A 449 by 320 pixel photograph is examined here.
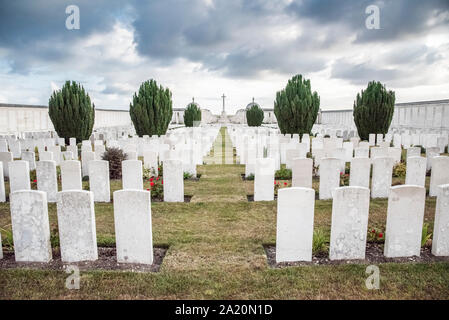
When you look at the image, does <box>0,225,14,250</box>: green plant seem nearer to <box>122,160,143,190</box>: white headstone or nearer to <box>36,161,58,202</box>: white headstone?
<box>36,161,58,202</box>: white headstone

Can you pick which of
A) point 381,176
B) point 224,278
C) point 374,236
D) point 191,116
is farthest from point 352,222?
point 191,116

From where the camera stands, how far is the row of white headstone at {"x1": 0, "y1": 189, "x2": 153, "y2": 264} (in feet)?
12.5

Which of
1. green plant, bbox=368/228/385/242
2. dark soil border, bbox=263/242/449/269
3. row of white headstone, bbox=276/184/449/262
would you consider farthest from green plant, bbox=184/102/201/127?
row of white headstone, bbox=276/184/449/262

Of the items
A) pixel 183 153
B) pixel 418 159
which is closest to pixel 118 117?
pixel 183 153

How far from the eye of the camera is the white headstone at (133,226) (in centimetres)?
383

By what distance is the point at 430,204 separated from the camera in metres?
6.52

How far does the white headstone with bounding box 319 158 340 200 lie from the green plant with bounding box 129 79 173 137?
12.4m

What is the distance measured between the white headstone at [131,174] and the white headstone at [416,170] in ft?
19.9

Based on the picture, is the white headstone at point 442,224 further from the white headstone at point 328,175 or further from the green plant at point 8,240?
the green plant at point 8,240

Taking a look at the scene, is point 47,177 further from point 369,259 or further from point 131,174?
point 369,259

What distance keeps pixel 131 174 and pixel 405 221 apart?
5.19m

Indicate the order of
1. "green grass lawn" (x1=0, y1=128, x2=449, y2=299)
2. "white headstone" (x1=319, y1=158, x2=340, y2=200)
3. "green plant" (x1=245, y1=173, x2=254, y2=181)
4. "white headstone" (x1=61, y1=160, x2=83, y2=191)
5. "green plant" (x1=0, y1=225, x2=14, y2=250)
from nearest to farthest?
1. "green grass lawn" (x1=0, y1=128, x2=449, y2=299)
2. "green plant" (x1=0, y1=225, x2=14, y2=250)
3. "white headstone" (x1=61, y1=160, x2=83, y2=191)
4. "white headstone" (x1=319, y1=158, x2=340, y2=200)
5. "green plant" (x1=245, y1=173, x2=254, y2=181)

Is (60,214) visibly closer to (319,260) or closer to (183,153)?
(319,260)

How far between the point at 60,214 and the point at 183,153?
5625mm
